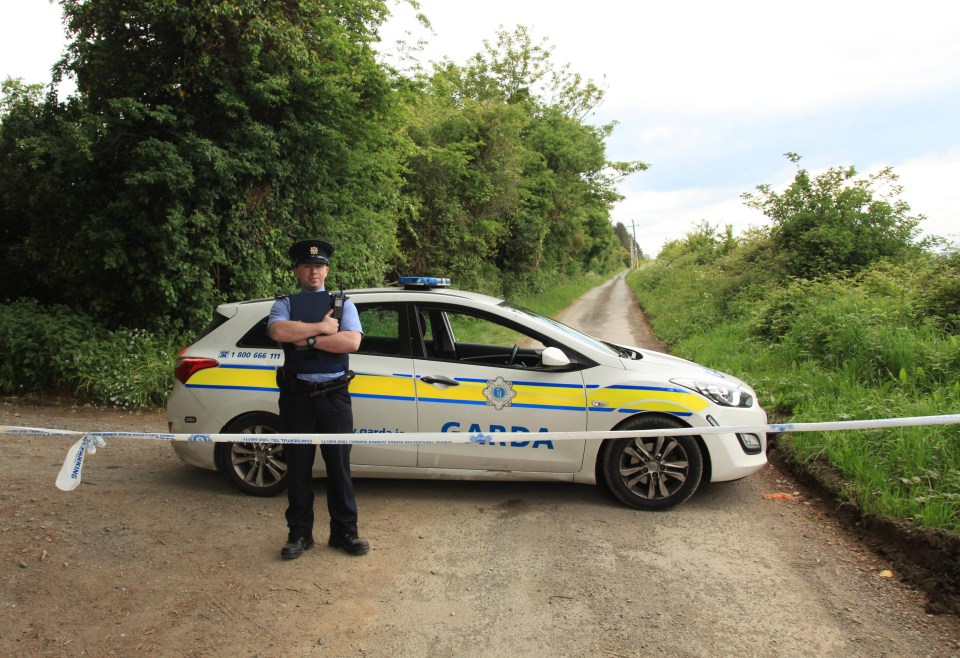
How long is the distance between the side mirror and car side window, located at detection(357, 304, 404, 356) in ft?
3.60

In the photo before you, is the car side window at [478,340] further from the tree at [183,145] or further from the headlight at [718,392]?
the tree at [183,145]

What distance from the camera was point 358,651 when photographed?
9.91 feet

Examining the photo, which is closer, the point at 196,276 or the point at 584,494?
the point at 584,494

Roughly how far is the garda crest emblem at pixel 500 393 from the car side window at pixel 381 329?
745 millimetres

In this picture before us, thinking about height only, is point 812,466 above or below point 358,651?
above

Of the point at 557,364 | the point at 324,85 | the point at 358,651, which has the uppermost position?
the point at 324,85

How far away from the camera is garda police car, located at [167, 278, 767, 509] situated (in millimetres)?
4734

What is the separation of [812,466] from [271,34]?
839 centimetres

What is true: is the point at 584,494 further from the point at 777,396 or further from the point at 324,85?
the point at 324,85

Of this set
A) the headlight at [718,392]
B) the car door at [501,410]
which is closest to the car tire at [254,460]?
the car door at [501,410]

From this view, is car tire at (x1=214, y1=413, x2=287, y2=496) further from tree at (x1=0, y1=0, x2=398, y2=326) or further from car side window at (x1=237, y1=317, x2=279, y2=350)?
tree at (x1=0, y1=0, x2=398, y2=326)

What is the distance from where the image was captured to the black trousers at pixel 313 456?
3969 mm

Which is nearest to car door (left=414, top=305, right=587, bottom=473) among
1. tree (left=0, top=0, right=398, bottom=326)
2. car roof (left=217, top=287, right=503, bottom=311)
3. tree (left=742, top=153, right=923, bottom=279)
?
car roof (left=217, top=287, right=503, bottom=311)

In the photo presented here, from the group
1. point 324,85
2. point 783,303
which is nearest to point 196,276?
point 324,85
